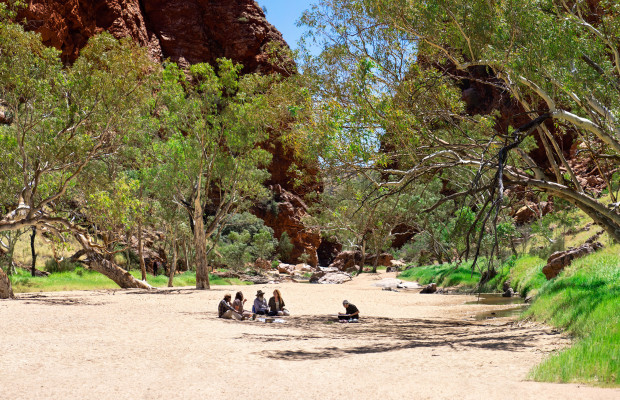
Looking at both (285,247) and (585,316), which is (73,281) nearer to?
(585,316)

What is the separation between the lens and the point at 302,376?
20.8 ft

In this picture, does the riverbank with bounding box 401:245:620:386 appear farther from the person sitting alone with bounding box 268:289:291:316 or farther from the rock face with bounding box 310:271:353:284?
the rock face with bounding box 310:271:353:284

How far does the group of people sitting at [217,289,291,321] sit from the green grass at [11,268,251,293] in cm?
1343

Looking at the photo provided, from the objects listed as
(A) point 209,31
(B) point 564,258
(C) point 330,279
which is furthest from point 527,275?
(A) point 209,31

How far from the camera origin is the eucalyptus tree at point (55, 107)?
52.7 ft

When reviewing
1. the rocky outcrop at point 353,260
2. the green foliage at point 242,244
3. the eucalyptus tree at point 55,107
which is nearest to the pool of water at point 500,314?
the eucalyptus tree at point 55,107

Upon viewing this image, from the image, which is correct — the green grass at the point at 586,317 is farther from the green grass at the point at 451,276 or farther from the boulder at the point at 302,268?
the boulder at the point at 302,268

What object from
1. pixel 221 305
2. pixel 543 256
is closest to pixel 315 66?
pixel 221 305

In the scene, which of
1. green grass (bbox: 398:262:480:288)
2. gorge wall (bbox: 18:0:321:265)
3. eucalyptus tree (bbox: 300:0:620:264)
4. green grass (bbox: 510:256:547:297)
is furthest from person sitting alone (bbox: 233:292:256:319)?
gorge wall (bbox: 18:0:321:265)

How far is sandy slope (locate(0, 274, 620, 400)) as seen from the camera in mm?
5430

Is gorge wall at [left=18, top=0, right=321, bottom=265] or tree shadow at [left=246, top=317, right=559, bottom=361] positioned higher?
gorge wall at [left=18, top=0, right=321, bottom=265]

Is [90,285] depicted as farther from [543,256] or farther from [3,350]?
[543,256]

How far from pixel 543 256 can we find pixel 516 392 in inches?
825

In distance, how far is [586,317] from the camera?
8.96 m
